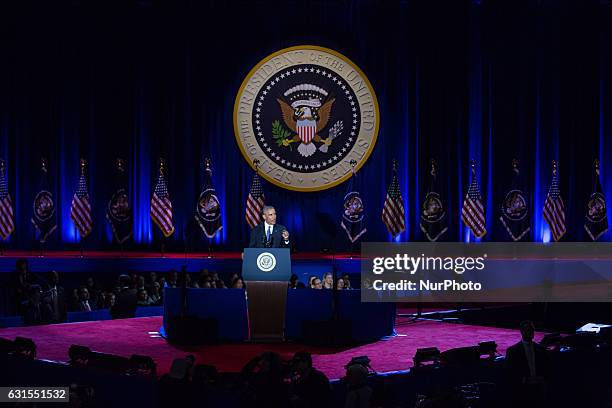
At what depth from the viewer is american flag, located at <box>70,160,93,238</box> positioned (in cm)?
1745

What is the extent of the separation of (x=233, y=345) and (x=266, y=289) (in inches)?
32.1

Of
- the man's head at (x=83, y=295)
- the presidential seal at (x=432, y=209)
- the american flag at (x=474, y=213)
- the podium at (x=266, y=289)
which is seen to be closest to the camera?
the podium at (x=266, y=289)

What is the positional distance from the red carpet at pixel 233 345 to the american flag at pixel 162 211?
4802 millimetres

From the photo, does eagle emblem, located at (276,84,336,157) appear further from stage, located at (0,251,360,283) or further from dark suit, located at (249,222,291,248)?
dark suit, located at (249,222,291,248)

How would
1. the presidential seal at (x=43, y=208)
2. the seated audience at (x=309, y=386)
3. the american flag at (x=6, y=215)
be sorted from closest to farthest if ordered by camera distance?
the seated audience at (x=309, y=386) → the american flag at (x=6, y=215) → the presidential seal at (x=43, y=208)

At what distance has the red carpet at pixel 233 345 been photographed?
9234 mm

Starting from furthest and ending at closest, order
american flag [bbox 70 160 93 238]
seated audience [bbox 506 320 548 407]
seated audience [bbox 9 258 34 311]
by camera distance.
A: american flag [bbox 70 160 93 238] → seated audience [bbox 9 258 34 311] → seated audience [bbox 506 320 548 407]

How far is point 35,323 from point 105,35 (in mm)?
8633

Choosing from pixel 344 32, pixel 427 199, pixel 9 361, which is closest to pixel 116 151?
pixel 344 32

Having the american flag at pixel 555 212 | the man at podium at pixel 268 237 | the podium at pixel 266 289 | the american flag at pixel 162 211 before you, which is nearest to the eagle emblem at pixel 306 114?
the american flag at pixel 162 211

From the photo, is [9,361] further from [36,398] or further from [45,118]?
[45,118]

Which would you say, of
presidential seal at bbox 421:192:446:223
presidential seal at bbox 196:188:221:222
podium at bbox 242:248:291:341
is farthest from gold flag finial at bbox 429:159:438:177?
podium at bbox 242:248:291:341

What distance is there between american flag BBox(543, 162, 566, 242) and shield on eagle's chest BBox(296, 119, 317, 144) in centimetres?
531

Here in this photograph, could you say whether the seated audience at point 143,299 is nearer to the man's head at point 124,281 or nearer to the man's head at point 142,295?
the man's head at point 142,295
